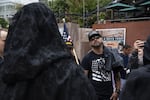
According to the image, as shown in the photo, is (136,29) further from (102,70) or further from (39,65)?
(39,65)

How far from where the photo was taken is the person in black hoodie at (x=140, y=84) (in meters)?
3.60

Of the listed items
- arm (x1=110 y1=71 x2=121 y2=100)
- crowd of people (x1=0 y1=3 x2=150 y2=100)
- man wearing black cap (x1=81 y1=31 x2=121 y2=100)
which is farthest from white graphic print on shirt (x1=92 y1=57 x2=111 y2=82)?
crowd of people (x1=0 y1=3 x2=150 y2=100)

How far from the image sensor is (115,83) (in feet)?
20.1

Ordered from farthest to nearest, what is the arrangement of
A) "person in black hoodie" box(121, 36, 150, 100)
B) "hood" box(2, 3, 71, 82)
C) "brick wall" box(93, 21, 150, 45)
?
"brick wall" box(93, 21, 150, 45)
"person in black hoodie" box(121, 36, 150, 100)
"hood" box(2, 3, 71, 82)

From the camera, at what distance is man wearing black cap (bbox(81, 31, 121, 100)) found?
19.5 feet

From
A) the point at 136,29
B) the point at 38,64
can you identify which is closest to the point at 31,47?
the point at 38,64

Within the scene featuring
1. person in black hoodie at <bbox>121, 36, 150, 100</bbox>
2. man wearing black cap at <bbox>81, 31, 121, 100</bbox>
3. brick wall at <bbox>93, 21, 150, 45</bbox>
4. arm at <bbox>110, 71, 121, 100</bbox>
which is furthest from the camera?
brick wall at <bbox>93, 21, 150, 45</bbox>

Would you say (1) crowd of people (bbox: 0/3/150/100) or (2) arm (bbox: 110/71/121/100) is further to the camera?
(2) arm (bbox: 110/71/121/100)

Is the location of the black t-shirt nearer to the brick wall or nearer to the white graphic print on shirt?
the white graphic print on shirt

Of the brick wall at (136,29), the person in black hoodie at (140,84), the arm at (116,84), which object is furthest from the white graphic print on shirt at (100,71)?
the brick wall at (136,29)

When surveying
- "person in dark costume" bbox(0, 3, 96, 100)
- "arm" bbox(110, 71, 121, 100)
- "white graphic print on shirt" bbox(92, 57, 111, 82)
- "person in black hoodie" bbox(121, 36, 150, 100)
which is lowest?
"arm" bbox(110, 71, 121, 100)

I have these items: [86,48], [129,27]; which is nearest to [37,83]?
[86,48]

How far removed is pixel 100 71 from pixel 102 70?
0.04 metres

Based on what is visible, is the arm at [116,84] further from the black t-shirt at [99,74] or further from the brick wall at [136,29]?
the brick wall at [136,29]
